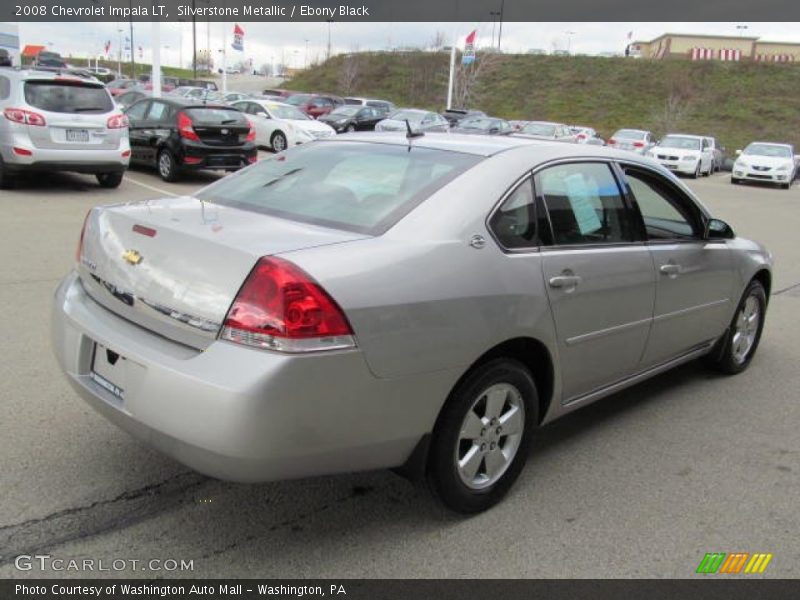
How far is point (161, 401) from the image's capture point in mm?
2479

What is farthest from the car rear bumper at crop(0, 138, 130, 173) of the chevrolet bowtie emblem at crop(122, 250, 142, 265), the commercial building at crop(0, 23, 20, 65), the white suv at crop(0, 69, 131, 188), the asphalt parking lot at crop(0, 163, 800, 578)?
the commercial building at crop(0, 23, 20, 65)

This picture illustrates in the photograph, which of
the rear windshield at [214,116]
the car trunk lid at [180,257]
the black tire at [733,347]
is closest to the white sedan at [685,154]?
the rear windshield at [214,116]

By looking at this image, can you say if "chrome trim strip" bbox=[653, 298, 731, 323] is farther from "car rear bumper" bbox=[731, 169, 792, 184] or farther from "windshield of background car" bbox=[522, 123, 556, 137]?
"car rear bumper" bbox=[731, 169, 792, 184]

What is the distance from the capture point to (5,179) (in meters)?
10.8

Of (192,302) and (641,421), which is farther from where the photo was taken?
(641,421)

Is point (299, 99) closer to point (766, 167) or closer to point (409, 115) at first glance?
point (409, 115)

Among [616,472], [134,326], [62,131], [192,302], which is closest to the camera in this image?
[192,302]

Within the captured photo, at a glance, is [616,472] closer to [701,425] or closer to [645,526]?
[645,526]

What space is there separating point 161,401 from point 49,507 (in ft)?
2.97

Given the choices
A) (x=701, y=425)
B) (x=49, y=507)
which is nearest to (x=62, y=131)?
(x=49, y=507)

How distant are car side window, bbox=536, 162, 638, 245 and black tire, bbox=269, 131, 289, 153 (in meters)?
17.0

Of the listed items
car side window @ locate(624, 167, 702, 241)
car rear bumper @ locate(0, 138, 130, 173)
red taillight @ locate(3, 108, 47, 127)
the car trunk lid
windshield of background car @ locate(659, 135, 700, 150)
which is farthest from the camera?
windshield of background car @ locate(659, 135, 700, 150)

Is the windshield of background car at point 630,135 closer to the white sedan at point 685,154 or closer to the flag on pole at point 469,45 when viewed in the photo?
the white sedan at point 685,154

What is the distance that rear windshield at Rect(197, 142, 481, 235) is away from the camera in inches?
118
